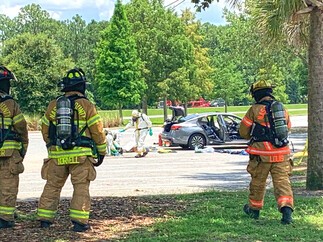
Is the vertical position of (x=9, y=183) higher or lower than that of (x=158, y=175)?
higher

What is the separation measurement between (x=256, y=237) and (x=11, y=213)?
2777 millimetres

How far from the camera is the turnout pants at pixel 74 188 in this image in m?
6.69

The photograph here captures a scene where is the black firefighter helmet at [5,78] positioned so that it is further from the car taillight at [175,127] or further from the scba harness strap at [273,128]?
the car taillight at [175,127]

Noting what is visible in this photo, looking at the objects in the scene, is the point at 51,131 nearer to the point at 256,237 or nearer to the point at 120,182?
the point at 256,237

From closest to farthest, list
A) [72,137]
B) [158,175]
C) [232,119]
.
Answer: [72,137], [158,175], [232,119]

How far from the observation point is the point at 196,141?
2103 cm

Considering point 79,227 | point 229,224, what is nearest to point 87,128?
point 79,227

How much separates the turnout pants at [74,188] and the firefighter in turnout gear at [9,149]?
389mm

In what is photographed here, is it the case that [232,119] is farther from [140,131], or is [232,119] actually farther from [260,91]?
[260,91]

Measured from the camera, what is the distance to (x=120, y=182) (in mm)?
12664

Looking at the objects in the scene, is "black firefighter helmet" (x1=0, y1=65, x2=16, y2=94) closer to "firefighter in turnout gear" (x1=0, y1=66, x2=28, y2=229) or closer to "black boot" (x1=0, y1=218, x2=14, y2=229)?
"firefighter in turnout gear" (x1=0, y1=66, x2=28, y2=229)

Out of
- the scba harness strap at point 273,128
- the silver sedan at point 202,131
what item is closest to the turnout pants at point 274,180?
the scba harness strap at point 273,128

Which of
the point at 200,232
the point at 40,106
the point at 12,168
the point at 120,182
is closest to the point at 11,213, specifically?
the point at 12,168

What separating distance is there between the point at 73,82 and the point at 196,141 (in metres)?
14.4
